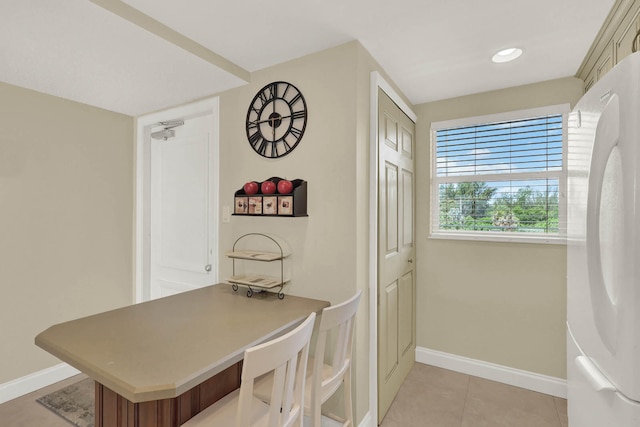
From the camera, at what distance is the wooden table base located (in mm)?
1217

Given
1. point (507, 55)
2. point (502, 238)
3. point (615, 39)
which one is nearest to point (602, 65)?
point (615, 39)

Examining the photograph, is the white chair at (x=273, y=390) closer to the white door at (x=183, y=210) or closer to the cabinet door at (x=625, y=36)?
the white door at (x=183, y=210)

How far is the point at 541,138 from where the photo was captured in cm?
235

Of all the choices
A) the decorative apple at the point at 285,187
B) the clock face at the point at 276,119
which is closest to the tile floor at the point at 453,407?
the decorative apple at the point at 285,187

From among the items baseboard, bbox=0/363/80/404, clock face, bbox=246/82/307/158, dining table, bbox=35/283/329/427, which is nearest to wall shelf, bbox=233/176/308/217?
clock face, bbox=246/82/307/158

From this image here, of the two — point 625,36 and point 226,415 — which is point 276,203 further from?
point 625,36

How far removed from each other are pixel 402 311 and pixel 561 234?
1304mm

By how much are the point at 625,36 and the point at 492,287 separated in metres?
1.77

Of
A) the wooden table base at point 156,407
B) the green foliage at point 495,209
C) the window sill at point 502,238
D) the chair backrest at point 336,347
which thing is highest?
the green foliage at point 495,209

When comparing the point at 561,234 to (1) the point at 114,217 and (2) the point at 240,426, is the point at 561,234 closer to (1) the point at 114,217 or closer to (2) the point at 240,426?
(2) the point at 240,426

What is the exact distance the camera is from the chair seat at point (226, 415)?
117 centimetres

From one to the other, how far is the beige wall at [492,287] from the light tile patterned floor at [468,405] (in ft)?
0.72

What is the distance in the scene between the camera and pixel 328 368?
1.59 m

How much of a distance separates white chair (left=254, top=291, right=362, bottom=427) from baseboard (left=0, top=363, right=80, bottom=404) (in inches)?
82.4
